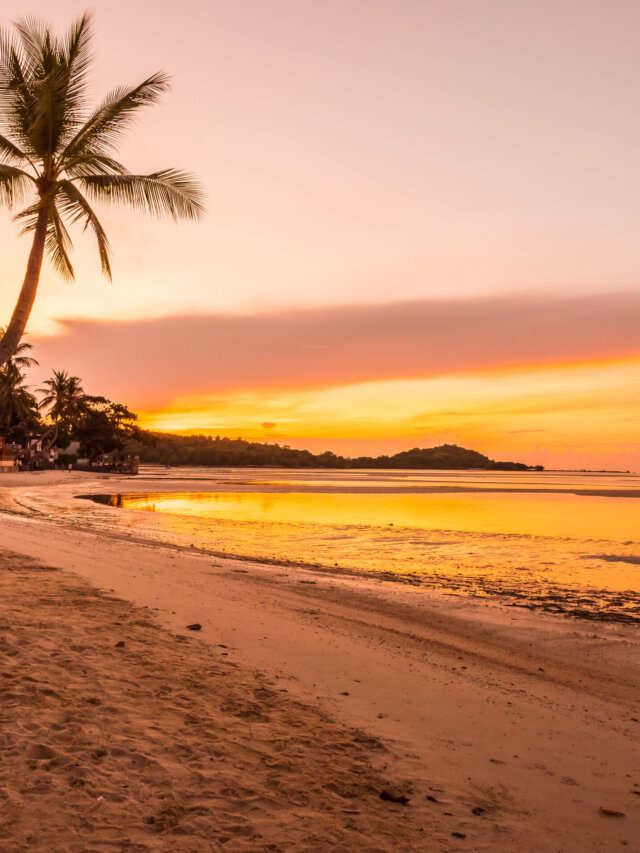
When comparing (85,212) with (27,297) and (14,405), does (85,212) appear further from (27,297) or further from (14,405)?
(14,405)

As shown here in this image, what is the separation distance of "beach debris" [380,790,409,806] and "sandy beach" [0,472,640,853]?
0.11 feet

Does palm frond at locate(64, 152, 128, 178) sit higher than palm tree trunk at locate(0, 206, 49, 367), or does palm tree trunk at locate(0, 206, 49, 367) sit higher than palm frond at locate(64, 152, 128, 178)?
palm frond at locate(64, 152, 128, 178)

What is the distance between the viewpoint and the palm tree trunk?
10.1 m

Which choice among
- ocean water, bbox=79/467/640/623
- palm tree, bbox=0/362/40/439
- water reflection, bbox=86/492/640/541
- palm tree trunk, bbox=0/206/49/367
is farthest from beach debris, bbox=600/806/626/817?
palm tree, bbox=0/362/40/439

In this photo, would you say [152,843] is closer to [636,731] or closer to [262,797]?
[262,797]

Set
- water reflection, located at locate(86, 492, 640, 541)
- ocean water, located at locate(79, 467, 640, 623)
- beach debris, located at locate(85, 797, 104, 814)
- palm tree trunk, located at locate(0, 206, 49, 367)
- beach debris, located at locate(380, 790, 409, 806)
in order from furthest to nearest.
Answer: water reflection, located at locate(86, 492, 640, 541) < ocean water, located at locate(79, 467, 640, 623) < palm tree trunk, located at locate(0, 206, 49, 367) < beach debris, located at locate(380, 790, 409, 806) < beach debris, located at locate(85, 797, 104, 814)

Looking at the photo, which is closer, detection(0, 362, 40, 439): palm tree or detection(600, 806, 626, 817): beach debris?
detection(600, 806, 626, 817): beach debris

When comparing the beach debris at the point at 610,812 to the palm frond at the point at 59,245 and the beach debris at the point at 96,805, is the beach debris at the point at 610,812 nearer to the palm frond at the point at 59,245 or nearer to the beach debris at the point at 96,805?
the beach debris at the point at 96,805

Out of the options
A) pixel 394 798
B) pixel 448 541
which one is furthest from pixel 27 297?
pixel 448 541

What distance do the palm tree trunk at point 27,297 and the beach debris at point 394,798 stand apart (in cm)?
890

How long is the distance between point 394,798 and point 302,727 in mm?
992

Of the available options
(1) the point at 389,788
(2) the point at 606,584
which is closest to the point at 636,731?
(1) the point at 389,788

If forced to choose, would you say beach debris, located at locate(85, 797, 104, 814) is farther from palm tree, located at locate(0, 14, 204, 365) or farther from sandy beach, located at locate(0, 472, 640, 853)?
palm tree, located at locate(0, 14, 204, 365)

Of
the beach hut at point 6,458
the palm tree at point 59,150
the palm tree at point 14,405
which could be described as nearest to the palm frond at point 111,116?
the palm tree at point 59,150
